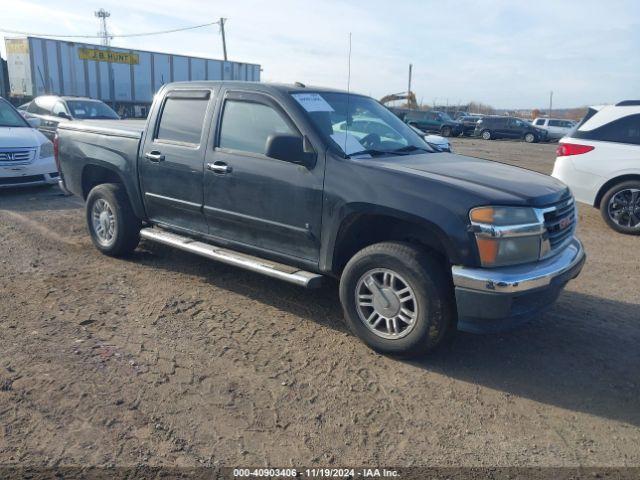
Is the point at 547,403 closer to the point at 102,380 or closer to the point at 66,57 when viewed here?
the point at 102,380

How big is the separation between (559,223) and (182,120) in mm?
3400

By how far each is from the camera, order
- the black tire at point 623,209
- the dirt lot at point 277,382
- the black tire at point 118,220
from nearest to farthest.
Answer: the dirt lot at point 277,382 → the black tire at point 118,220 → the black tire at point 623,209

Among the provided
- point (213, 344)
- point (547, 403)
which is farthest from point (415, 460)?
point (213, 344)

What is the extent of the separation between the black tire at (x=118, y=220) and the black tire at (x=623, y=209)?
630cm

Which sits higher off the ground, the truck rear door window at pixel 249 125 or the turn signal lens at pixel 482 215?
the truck rear door window at pixel 249 125

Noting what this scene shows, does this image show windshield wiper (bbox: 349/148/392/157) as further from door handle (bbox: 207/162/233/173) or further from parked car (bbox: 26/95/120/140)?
parked car (bbox: 26/95/120/140)

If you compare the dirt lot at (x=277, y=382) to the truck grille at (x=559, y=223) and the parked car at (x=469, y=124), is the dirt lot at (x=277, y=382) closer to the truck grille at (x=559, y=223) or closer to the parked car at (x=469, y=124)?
the truck grille at (x=559, y=223)

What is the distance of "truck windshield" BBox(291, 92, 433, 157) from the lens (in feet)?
13.9

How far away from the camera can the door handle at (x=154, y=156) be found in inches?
201

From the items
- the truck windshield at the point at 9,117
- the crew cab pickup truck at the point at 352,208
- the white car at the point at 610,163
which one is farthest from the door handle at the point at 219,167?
the truck windshield at the point at 9,117

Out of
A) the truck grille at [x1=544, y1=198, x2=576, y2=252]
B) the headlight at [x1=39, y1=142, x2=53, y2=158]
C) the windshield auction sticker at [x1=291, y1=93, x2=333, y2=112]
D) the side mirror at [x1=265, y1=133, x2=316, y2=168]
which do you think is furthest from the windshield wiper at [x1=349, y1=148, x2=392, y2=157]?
the headlight at [x1=39, y1=142, x2=53, y2=158]

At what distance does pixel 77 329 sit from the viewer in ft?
13.5

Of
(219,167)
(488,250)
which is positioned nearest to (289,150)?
(219,167)

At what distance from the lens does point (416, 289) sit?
3.60 m
